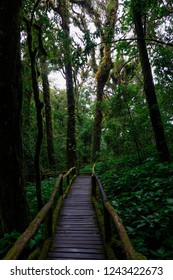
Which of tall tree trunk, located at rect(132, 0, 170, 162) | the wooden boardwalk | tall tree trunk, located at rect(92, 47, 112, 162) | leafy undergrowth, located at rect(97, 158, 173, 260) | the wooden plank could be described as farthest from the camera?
tall tree trunk, located at rect(92, 47, 112, 162)

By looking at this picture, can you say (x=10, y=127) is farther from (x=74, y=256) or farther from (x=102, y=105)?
(x=102, y=105)

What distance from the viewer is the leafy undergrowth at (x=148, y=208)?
15.1 ft

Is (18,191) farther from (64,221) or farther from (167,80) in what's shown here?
(167,80)

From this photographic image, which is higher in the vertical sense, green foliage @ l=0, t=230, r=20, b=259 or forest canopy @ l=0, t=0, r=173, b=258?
forest canopy @ l=0, t=0, r=173, b=258

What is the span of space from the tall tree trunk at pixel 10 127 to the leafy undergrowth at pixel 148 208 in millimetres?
2533

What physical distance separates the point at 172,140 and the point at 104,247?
27.8ft

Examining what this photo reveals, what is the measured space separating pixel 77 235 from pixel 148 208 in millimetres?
1969

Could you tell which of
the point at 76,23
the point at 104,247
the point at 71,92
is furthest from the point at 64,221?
the point at 76,23

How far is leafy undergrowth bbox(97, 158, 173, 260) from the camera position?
15.1 ft

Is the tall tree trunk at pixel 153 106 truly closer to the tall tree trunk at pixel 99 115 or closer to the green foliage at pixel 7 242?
the green foliage at pixel 7 242

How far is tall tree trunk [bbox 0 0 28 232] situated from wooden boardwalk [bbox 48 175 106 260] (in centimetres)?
104

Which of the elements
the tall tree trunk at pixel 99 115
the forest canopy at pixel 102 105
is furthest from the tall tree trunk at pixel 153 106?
the tall tree trunk at pixel 99 115

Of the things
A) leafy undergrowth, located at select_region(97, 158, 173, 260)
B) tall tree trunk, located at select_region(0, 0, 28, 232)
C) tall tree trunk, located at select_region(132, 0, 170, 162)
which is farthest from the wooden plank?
tall tree trunk, located at select_region(132, 0, 170, 162)

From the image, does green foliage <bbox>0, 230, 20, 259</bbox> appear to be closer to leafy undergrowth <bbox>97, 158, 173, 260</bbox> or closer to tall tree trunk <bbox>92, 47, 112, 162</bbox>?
leafy undergrowth <bbox>97, 158, 173, 260</bbox>
